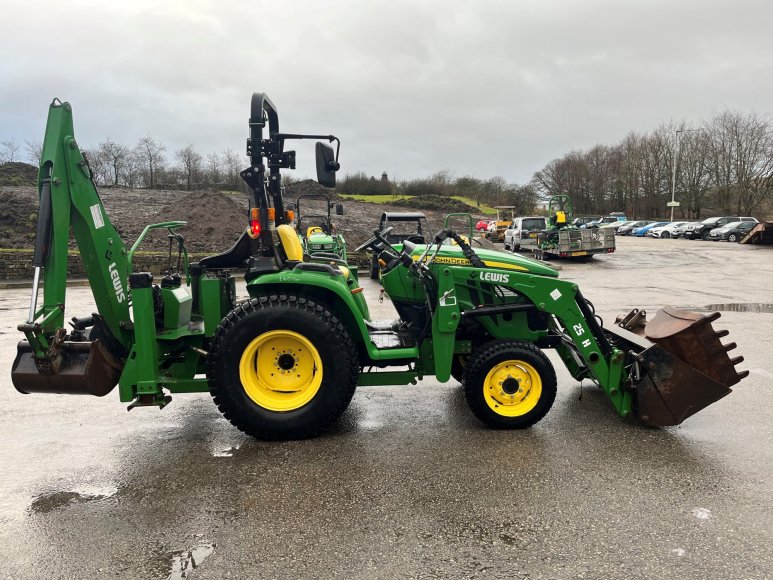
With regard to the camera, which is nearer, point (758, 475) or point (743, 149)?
point (758, 475)

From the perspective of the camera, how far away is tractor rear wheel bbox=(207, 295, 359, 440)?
414cm

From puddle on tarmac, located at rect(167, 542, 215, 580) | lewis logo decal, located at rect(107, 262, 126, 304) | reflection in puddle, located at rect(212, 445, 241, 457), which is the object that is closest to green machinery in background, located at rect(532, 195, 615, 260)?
reflection in puddle, located at rect(212, 445, 241, 457)

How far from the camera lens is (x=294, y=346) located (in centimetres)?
432

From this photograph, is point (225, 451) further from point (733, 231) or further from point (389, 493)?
point (733, 231)

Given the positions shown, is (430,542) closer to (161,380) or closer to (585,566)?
(585,566)

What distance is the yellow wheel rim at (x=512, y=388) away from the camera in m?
4.37

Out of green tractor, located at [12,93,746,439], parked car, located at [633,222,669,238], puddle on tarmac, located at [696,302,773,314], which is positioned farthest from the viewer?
parked car, located at [633,222,669,238]

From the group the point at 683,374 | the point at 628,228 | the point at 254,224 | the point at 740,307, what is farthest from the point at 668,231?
the point at 254,224

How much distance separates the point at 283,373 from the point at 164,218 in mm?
19509

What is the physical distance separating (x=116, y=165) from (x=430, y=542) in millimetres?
37572

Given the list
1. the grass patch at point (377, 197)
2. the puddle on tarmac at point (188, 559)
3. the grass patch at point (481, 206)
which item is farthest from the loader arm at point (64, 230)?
the grass patch at point (481, 206)

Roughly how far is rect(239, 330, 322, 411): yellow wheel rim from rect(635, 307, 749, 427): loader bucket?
2.46 m

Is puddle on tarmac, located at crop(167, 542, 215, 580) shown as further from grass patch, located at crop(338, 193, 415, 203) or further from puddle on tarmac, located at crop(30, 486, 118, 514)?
grass patch, located at crop(338, 193, 415, 203)

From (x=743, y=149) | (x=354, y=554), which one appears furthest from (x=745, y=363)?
(x=743, y=149)
